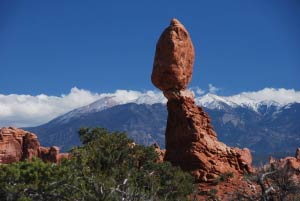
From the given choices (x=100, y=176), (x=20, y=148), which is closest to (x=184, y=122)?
(x=100, y=176)

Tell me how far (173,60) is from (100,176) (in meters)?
24.9

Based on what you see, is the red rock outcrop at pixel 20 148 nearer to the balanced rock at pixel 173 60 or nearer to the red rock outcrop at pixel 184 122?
the red rock outcrop at pixel 184 122

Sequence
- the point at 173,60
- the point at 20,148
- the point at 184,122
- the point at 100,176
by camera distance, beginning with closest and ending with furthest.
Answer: the point at 100,176
the point at 184,122
the point at 173,60
the point at 20,148

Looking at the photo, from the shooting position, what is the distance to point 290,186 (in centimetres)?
3009

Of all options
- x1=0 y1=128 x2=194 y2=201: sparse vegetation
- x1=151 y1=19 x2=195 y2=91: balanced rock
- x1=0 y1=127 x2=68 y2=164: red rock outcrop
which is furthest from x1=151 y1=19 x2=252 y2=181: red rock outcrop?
x1=0 y1=127 x2=68 y2=164: red rock outcrop

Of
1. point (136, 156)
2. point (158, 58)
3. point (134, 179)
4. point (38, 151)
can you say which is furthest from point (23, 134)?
point (134, 179)

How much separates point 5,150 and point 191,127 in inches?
1540

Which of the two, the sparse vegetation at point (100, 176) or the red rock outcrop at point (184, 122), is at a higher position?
the red rock outcrop at point (184, 122)

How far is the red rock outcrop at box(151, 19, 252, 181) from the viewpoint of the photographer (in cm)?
5819

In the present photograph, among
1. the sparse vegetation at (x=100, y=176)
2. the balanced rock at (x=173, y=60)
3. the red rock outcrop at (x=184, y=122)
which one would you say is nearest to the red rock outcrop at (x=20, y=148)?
the red rock outcrop at (x=184, y=122)

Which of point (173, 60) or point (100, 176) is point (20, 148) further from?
point (100, 176)

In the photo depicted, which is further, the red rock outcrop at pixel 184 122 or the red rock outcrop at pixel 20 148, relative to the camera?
the red rock outcrop at pixel 20 148

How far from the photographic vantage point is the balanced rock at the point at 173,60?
60188 mm

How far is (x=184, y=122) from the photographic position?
194 ft
